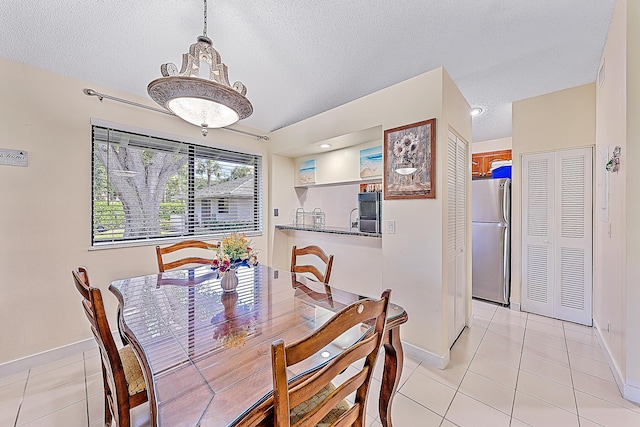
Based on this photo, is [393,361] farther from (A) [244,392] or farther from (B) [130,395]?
(B) [130,395]

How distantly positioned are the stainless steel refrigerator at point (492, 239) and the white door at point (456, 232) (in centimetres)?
100

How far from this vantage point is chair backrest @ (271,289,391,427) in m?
0.64

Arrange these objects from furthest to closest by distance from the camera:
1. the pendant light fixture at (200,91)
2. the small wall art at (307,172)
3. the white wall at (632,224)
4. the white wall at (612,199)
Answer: the small wall art at (307,172)
the white wall at (612,199)
the white wall at (632,224)
the pendant light fixture at (200,91)

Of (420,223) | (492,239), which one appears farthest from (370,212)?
(492,239)

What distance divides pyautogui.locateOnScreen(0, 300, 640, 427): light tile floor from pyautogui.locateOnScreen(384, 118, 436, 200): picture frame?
4.56 ft

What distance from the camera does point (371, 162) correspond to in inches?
118

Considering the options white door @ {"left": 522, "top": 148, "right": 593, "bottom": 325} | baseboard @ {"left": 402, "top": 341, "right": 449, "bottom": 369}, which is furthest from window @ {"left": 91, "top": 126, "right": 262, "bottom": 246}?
white door @ {"left": 522, "top": 148, "right": 593, "bottom": 325}

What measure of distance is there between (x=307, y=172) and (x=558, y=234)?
123 inches

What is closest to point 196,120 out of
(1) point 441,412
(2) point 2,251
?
(2) point 2,251

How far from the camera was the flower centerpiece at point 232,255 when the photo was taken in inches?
63.9

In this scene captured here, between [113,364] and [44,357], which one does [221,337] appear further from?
[44,357]

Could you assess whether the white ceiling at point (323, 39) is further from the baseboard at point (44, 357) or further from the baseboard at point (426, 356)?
the baseboard at point (426, 356)

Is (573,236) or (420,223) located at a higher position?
(420,223)

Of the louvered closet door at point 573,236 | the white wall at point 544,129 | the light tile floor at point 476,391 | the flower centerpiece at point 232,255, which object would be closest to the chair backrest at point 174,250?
the flower centerpiece at point 232,255
